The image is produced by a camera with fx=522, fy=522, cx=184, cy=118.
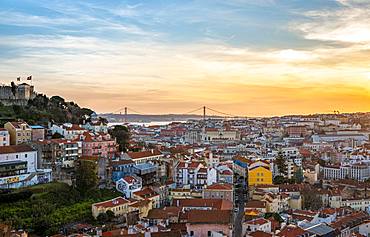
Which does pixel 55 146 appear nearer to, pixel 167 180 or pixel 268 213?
pixel 167 180

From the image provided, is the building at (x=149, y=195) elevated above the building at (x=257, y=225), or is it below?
above

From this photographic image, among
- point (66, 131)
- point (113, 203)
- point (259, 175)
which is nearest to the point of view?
point (113, 203)

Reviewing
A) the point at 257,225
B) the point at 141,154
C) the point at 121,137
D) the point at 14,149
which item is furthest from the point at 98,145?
the point at 257,225

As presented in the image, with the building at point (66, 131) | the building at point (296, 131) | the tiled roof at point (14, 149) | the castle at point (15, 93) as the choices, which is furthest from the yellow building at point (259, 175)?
the building at point (296, 131)

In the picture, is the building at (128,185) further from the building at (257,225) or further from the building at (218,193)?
the building at (257,225)

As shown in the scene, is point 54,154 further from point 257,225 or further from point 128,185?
point 257,225

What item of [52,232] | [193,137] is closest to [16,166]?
[52,232]
